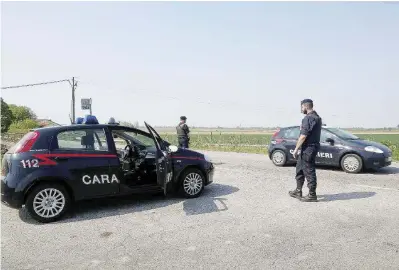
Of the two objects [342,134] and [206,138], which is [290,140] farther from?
[206,138]

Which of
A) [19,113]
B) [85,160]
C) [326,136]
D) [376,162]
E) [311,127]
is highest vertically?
[19,113]

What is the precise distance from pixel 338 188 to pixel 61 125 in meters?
5.97

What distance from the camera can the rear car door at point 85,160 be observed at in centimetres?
514

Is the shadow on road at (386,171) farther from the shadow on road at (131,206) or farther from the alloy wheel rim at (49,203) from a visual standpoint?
the alloy wheel rim at (49,203)

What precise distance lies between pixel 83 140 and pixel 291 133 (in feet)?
25.2

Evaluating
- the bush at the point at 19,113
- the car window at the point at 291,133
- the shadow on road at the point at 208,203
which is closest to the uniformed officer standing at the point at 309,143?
the shadow on road at the point at 208,203

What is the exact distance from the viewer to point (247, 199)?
6320 mm

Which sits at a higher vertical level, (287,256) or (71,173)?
(71,173)

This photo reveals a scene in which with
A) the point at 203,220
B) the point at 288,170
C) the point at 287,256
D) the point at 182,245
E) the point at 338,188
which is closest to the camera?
the point at 287,256

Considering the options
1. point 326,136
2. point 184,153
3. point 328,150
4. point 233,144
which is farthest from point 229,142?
point 184,153

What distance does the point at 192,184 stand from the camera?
6.44 m

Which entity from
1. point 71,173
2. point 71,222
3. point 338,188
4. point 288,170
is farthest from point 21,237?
point 288,170

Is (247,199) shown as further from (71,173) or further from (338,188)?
(71,173)

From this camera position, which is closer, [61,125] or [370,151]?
[61,125]
